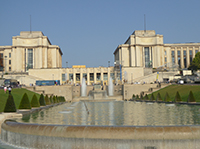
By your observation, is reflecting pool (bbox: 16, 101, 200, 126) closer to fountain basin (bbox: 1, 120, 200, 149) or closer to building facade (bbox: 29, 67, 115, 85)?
fountain basin (bbox: 1, 120, 200, 149)

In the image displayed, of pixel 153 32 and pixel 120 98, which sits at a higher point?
pixel 153 32

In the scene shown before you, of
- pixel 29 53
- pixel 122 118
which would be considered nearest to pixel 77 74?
pixel 29 53

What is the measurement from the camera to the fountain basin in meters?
10.1

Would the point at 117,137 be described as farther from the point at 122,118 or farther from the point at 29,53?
the point at 29,53

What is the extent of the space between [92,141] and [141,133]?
2076 mm

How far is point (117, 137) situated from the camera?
33.9ft

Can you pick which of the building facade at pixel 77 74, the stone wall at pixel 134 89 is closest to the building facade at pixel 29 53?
the building facade at pixel 77 74

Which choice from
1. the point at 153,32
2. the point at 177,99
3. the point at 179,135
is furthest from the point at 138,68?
the point at 179,135

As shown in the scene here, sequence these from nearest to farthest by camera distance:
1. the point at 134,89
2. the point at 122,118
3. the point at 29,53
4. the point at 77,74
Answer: the point at 122,118, the point at 134,89, the point at 77,74, the point at 29,53

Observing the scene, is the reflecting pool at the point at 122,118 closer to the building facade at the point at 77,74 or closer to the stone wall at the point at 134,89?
the stone wall at the point at 134,89

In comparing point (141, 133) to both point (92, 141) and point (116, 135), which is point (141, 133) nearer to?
point (116, 135)

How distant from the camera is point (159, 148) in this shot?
10180mm

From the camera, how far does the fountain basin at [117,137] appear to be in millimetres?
10141

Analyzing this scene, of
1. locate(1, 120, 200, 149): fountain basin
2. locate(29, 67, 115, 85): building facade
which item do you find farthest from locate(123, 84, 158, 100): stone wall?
locate(1, 120, 200, 149): fountain basin
